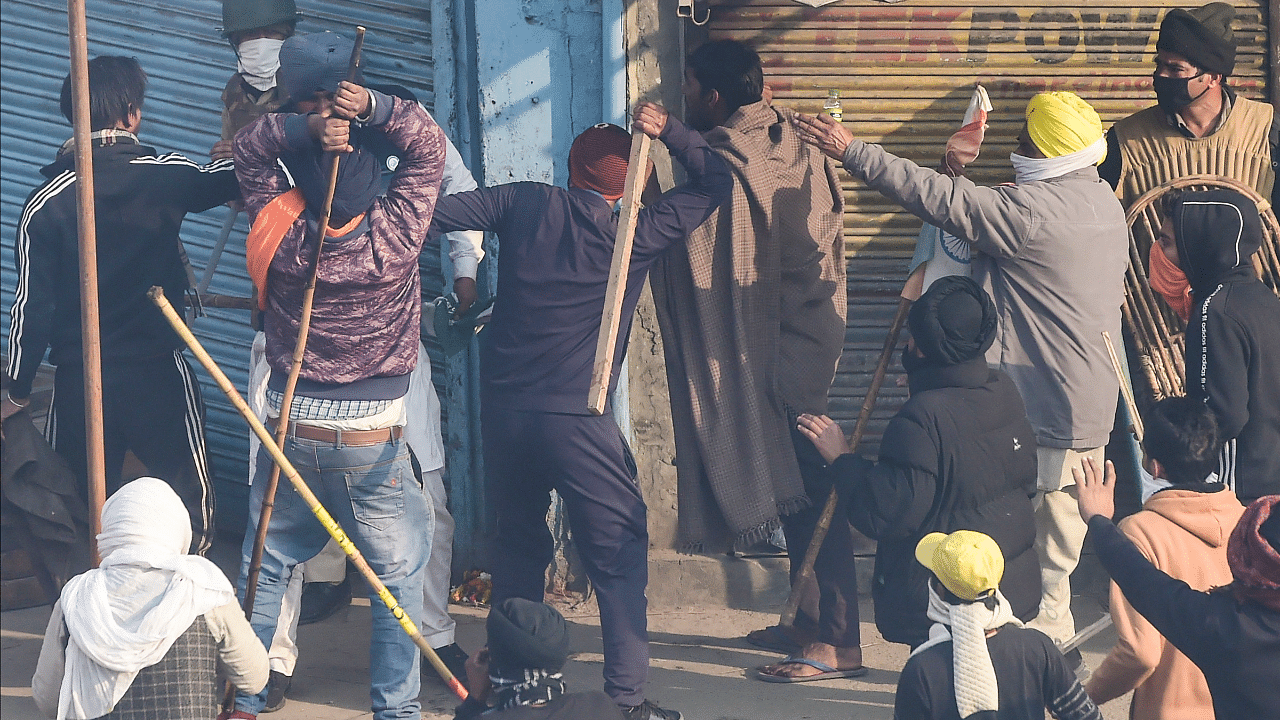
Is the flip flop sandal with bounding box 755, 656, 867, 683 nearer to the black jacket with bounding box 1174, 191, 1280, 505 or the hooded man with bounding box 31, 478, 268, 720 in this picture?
the black jacket with bounding box 1174, 191, 1280, 505

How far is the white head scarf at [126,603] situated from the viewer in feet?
11.5

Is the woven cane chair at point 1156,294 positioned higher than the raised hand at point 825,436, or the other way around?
the woven cane chair at point 1156,294

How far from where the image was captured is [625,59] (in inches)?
229

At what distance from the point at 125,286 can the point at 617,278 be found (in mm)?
2106

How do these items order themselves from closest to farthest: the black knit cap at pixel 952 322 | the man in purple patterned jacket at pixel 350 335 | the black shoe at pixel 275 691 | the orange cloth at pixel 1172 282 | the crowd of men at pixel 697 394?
1. the crowd of men at pixel 697 394
2. the black knit cap at pixel 952 322
3. the man in purple patterned jacket at pixel 350 335
4. the orange cloth at pixel 1172 282
5. the black shoe at pixel 275 691

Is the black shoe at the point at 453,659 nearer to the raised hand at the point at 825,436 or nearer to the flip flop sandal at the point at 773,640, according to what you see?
the flip flop sandal at the point at 773,640

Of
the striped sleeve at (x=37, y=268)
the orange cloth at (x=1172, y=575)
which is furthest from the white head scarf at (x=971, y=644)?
the striped sleeve at (x=37, y=268)

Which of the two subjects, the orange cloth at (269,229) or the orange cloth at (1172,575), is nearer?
the orange cloth at (1172,575)

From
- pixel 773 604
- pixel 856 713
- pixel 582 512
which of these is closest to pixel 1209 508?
pixel 856 713

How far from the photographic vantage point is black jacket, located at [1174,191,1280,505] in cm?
465

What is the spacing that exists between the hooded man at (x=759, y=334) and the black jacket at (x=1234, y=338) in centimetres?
140

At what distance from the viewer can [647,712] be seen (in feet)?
16.1

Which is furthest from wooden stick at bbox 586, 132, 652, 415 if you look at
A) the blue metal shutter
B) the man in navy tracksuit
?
the blue metal shutter

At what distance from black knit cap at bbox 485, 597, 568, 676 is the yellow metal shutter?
3.21 m
